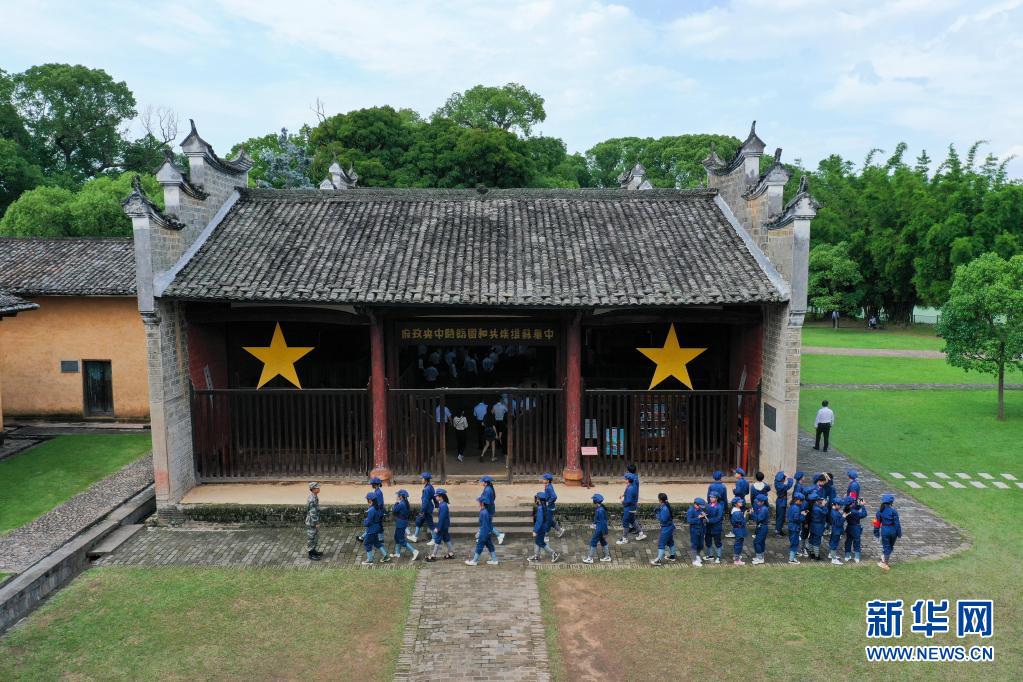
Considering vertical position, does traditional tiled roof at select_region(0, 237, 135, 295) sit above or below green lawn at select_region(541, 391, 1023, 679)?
above

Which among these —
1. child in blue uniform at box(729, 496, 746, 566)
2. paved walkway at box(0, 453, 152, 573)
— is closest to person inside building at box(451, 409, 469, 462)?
Result: child in blue uniform at box(729, 496, 746, 566)

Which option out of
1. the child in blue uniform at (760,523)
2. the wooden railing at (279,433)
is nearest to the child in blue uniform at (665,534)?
the child in blue uniform at (760,523)

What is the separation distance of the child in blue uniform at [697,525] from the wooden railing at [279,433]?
678 cm

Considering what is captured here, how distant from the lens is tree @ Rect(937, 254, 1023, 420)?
2078 centimetres

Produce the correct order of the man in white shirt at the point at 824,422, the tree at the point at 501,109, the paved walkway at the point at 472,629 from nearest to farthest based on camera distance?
1. the paved walkway at the point at 472,629
2. the man in white shirt at the point at 824,422
3. the tree at the point at 501,109

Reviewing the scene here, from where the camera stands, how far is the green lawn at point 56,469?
548 inches

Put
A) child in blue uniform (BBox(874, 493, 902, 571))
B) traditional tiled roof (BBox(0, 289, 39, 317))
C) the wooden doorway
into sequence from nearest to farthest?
child in blue uniform (BBox(874, 493, 902, 571))
traditional tiled roof (BBox(0, 289, 39, 317))
the wooden doorway

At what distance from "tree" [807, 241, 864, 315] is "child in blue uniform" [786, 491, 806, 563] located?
4012 cm

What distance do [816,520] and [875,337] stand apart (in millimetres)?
37405

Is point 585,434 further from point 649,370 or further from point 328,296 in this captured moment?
point 328,296

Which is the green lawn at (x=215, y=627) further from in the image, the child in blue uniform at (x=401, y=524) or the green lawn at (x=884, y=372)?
the green lawn at (x=884, y=372)

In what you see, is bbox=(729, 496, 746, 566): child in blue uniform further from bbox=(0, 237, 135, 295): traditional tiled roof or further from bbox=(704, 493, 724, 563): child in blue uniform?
bbox=(0, 237, 135, 295): traditional tiled roof

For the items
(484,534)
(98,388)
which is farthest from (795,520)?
(98,388)

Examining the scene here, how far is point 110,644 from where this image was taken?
30.9 ft
